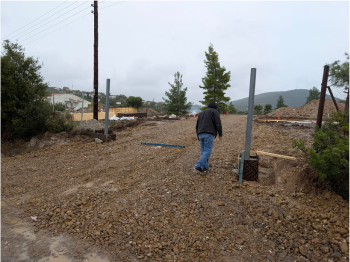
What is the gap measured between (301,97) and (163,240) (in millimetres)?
171075

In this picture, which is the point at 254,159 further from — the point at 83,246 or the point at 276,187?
the point at 83,246

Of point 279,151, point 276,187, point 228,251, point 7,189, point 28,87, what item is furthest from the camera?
point 28,87

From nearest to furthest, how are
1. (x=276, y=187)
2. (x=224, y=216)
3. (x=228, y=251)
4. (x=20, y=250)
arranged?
(x=228, y=251) → (x=20, y=250) → (x=224, y=216) → (x=276, y=187)

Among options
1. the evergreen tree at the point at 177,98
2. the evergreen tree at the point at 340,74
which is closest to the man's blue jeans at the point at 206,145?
the evergreen tree at the point at 340,74

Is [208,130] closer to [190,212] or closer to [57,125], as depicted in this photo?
[190,212]

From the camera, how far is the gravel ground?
3254mm

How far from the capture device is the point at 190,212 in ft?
13.1

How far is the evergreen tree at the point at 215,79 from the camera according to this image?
29.8 m

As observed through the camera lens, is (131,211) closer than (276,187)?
Yes

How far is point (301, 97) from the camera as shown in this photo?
153125 millimetres

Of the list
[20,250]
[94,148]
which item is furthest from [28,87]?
[20,250]

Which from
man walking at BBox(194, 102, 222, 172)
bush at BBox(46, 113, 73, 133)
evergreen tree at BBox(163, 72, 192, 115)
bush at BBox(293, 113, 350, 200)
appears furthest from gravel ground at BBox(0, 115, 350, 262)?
evergreen tree at BBox(163, 72, 192, 115)

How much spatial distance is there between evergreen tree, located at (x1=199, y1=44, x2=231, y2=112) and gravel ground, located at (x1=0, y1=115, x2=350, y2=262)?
24.0 metres

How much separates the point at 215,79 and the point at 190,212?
27.6m
